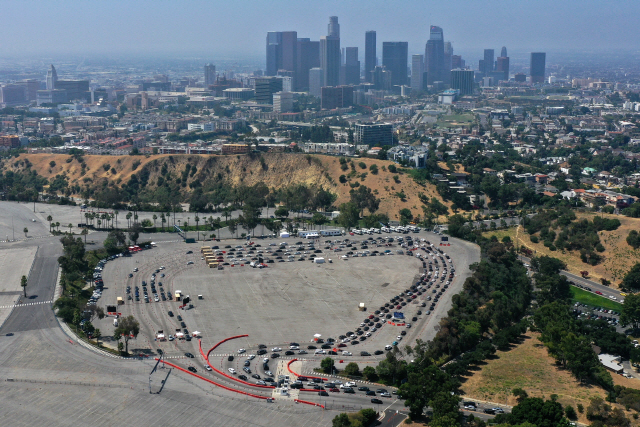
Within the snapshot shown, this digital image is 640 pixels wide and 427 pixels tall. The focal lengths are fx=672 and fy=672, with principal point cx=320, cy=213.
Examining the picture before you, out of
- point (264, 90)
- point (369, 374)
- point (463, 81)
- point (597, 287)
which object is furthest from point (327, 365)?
point (463, 81)

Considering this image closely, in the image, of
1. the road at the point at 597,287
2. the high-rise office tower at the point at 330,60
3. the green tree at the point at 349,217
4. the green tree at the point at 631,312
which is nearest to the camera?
the green tree at the point at 631,312

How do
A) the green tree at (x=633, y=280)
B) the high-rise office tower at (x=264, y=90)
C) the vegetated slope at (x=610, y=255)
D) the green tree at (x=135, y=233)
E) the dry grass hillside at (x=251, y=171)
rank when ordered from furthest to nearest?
the high-rise office tower at (x=264, y=90)
the dry grass hillside at (x=251, y=171)
the green tree at (x=135, y=233)
the vegetated slope at (x=610, y=255)
the green tree at (x=633, y=280)

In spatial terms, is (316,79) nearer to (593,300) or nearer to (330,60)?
(330,60)

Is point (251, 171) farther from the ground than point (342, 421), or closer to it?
farther from the ground

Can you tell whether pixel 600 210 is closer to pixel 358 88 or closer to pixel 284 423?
pixel 284 423

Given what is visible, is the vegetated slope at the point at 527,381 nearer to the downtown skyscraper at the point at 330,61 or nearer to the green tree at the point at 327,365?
the green tree at the point at 327,365

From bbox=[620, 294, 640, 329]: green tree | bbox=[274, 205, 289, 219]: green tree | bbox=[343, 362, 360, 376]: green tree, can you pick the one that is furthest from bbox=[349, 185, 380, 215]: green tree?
bbox=[343, 362, 360, 376]: green tree

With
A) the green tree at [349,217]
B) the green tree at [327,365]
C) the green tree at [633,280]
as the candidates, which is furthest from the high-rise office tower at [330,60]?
the green tree at [327,365]
